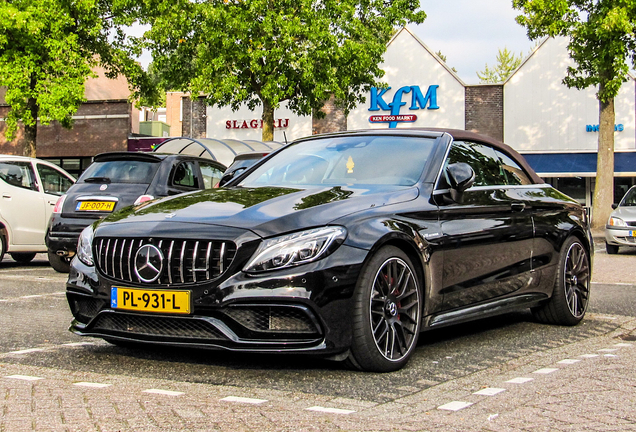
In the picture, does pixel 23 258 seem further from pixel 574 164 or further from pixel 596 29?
pixel 574 164

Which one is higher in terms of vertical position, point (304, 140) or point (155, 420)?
point (304, 140)

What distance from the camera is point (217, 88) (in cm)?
2692

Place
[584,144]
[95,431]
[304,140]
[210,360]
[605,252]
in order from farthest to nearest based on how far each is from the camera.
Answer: [584,144]
[605,252]
[304,140]
[210,360]
[95,431]

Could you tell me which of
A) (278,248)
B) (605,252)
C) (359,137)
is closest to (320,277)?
(278,248)

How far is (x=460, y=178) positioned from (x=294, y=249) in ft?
5.10

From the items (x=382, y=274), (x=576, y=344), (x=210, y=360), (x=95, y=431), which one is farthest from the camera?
(x=576, y=344)

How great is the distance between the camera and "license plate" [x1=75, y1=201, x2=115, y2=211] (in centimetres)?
1088

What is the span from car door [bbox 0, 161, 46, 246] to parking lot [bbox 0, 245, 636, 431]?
262 inches

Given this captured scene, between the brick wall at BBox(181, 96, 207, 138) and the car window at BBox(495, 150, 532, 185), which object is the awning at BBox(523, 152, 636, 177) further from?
the car window at BBox(495, 150, 532, 185)

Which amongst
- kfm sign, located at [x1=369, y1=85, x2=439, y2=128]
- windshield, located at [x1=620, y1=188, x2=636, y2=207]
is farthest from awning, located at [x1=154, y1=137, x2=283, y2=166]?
kfm sign, located at [x1=369, y1=85, x2=439, y2=128]

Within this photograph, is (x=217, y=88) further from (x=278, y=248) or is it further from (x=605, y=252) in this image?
(x=278, y=248)

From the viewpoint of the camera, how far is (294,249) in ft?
14.4

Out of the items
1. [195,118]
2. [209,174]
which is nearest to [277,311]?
[209,174]

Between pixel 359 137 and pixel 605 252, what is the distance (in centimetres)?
1375
